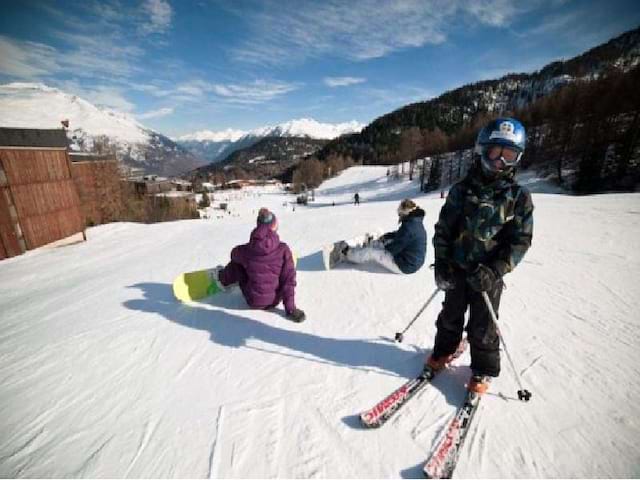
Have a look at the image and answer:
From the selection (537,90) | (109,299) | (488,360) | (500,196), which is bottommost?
(109,299)

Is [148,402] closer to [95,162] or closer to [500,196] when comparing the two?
[500,196]

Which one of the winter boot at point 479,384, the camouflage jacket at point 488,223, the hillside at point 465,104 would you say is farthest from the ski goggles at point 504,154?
the hillside at point 465,104

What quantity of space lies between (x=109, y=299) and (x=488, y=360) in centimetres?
669

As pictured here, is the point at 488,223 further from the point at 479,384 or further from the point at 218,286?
the point at 218,286

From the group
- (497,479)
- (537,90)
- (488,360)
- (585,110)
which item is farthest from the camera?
(537,90)

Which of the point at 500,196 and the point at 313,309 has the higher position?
the point at 500,196

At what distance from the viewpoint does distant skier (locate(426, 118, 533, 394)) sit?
8.49ft

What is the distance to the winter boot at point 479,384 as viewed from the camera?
271 centimetres

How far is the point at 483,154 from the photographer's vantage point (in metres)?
2.66

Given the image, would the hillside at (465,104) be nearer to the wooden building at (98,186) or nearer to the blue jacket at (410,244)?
the wooden building at (98,186)

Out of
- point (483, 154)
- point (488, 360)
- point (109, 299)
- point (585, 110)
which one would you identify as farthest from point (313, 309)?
point (585, 110)

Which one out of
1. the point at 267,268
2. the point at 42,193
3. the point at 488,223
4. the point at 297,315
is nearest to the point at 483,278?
the point at 488,223

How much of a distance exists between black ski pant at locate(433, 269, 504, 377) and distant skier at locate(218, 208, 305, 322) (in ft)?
6.82

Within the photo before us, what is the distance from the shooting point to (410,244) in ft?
18.6
